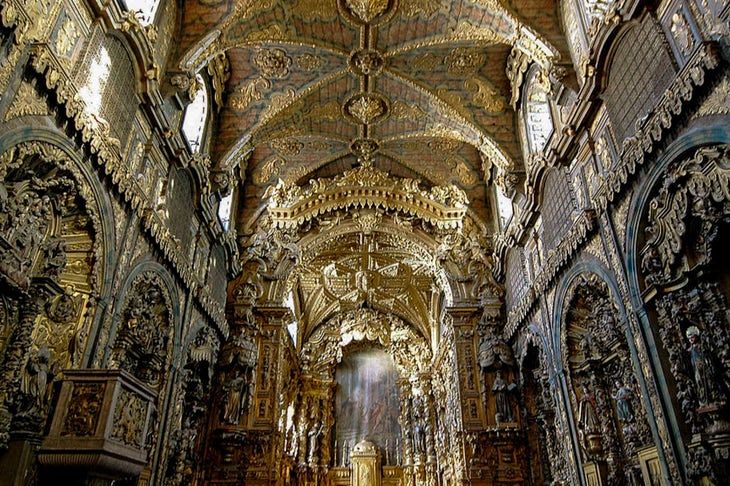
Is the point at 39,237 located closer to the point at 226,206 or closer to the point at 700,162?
the point at 700,162

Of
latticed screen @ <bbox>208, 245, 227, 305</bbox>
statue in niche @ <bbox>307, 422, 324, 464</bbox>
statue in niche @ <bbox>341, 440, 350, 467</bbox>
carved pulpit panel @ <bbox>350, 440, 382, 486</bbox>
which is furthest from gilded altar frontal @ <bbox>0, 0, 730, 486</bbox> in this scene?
statue in niche @ <bbox>341, 440, 350, 467</bbox>

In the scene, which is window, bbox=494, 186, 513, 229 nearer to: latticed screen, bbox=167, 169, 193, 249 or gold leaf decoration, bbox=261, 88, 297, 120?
gold leaf decoration, bbox=261, 88, 297, 120

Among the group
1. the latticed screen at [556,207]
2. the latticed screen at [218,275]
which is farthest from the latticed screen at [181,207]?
the latticed screen at [556,207]

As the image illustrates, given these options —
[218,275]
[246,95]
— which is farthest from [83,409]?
[246,95]

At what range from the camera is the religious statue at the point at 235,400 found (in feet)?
44.0

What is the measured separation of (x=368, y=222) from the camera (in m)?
16.7

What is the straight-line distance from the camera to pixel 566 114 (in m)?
10.3

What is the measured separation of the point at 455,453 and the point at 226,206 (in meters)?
9.79

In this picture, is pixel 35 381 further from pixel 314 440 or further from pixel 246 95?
pixel 314 440

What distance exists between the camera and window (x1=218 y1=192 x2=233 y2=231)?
15.2 meters

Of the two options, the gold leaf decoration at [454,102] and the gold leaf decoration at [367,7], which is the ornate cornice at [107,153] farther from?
the gold leaf decoration at [454,102]

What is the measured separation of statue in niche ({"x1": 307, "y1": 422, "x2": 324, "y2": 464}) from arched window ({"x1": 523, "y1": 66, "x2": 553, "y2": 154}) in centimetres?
1528

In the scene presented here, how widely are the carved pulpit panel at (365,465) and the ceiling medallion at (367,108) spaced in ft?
46.7

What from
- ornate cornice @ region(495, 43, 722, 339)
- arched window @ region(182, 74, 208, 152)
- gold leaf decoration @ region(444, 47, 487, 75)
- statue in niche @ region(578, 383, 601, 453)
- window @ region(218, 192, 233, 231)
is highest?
gold leaf decoration @ region(444, 47, 487, 75)
